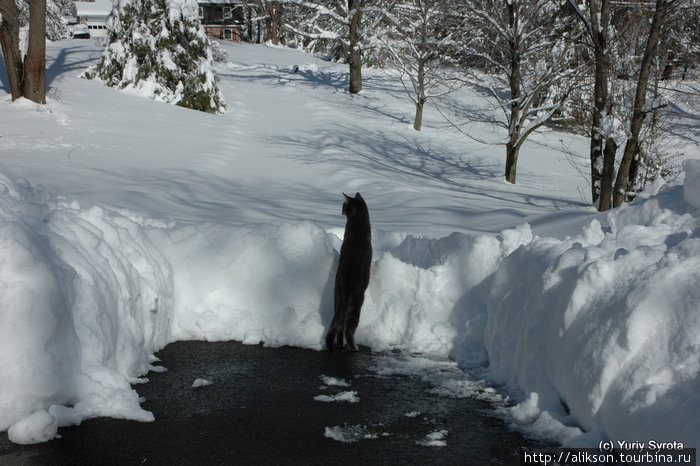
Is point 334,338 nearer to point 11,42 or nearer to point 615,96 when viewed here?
point 615,96

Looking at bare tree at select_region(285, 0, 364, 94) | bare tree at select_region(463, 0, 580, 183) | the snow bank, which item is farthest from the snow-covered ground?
bare tree at select_region(285, 0, 364, 94)

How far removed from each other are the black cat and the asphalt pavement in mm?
354

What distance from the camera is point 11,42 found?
1716cm

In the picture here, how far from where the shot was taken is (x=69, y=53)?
1266 inches

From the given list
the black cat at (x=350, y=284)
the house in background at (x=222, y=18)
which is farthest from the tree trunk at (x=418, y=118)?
the house in background at (x=222, y=18)

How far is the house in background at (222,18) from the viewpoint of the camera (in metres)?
68.7

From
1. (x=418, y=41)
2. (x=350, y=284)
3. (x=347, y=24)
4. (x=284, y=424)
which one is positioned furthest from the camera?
(x=347, y=24)

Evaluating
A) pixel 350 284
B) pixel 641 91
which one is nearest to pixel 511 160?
pixel 641 91

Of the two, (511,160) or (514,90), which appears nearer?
(514,90)

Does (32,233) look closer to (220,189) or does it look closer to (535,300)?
(535,300)

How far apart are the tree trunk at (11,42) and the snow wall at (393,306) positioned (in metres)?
12.5

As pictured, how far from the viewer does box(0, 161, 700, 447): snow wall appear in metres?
3.81

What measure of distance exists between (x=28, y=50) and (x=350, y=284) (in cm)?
1489

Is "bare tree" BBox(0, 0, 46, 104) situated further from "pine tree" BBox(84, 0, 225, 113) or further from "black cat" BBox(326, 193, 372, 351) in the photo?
"black cat" BBox(326, 193, 372, 351)
